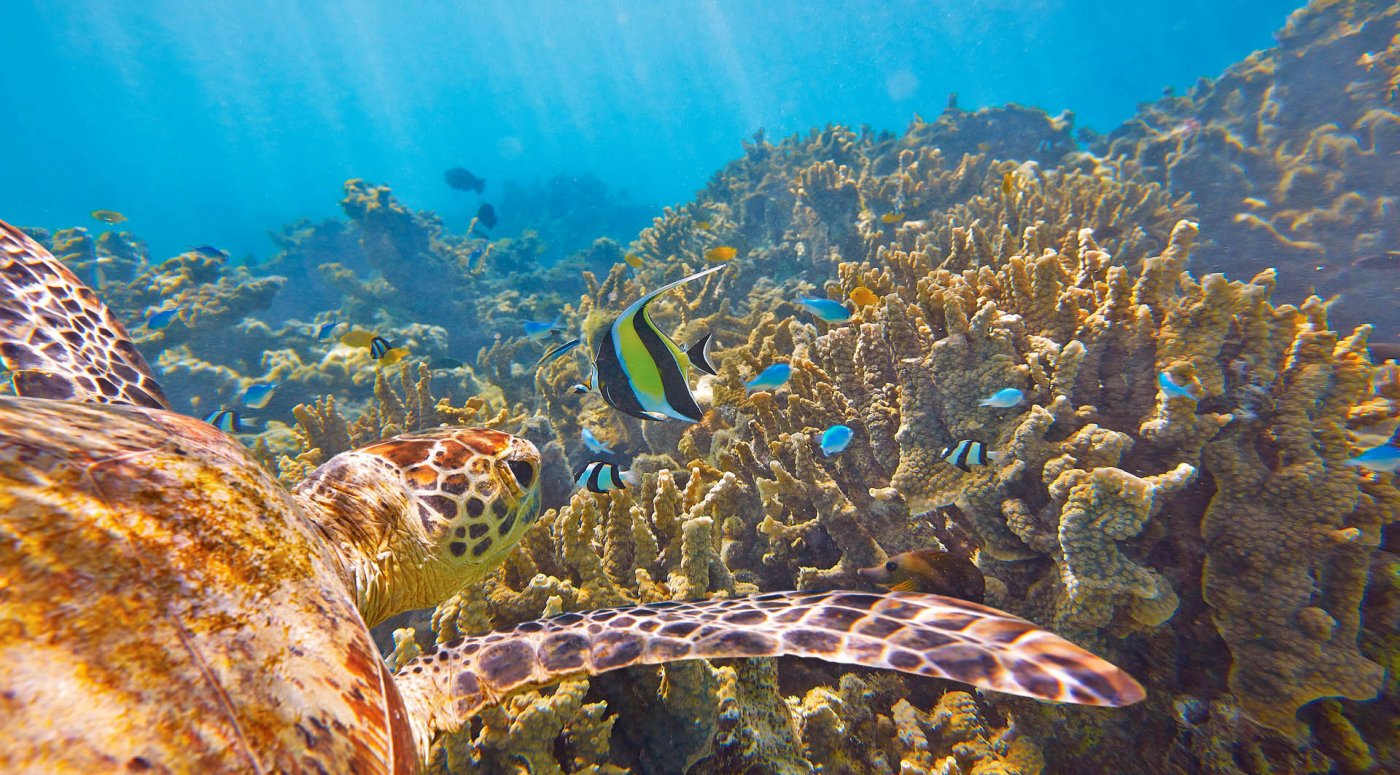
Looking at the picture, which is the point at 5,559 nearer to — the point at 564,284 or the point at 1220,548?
the point at 1220,548

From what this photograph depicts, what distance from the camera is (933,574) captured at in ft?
7.20

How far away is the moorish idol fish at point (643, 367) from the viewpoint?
1.89 metres


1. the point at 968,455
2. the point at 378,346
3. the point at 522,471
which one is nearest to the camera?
the point at 522,471

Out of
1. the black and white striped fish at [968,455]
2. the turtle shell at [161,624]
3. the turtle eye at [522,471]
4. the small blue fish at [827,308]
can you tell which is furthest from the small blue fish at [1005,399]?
the turtle shell at [161,624]

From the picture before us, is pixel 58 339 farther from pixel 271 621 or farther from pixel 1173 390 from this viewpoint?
pixel 1173 390

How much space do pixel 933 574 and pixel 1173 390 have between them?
126 cm

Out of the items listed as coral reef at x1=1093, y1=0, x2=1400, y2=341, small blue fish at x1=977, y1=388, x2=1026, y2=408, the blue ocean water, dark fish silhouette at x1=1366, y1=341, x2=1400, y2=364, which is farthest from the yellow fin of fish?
the blue ocean water

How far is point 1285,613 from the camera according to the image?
1886 millimetres

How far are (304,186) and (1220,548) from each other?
357 ft

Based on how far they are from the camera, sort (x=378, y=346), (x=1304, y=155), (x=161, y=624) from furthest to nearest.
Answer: (x=1304, y=155) → (x=378, y=346) → (x=161, y=624)

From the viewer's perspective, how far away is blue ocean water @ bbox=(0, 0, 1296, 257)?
5875 centimetres

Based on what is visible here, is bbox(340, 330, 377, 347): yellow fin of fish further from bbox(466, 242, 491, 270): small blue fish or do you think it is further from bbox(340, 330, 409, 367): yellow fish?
bbox(466, 242, 491, 270): small blue fish

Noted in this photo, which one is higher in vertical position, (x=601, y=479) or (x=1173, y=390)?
(x=1173, y=390)

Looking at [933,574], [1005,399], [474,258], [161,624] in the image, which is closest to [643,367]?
[161,624]
